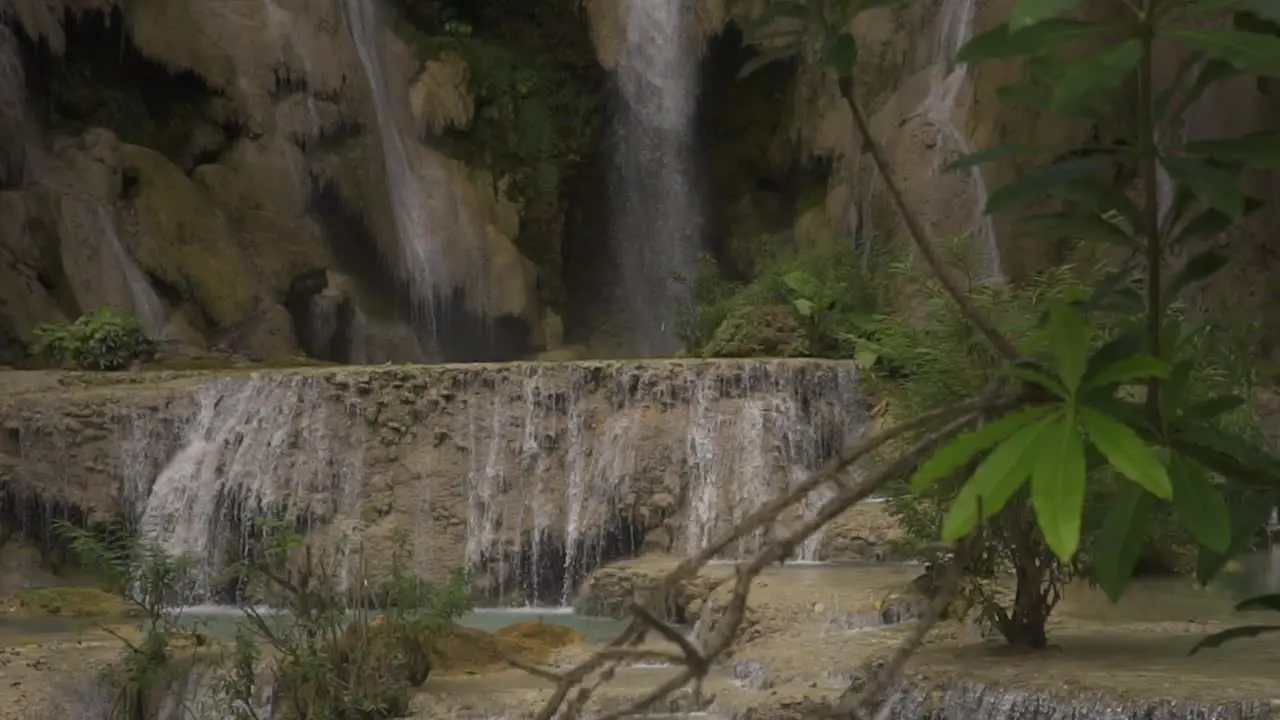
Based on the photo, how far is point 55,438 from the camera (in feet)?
38.0

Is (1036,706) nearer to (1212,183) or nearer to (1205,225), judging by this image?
(1205,225)

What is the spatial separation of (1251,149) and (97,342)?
46.9 ft

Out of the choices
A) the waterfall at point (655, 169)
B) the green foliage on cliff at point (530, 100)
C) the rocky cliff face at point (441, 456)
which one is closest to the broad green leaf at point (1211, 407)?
the rocky cliff face at point (441, 456)

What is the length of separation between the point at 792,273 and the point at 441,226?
5221mm

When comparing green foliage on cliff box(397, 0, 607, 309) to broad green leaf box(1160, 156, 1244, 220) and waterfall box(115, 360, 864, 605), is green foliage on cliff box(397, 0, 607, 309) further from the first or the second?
broad green leaf box(1160, 156, 1244, 220)

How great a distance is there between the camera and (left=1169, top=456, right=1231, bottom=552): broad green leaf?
1055 millimetres

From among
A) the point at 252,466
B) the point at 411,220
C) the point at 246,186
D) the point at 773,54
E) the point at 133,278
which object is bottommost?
the point at 252,466

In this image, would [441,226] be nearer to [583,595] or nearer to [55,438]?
[55,438]

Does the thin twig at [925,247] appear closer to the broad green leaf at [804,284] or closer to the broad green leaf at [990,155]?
the broad green leaf at [990,155]

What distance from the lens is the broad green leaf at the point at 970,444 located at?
1022 mm

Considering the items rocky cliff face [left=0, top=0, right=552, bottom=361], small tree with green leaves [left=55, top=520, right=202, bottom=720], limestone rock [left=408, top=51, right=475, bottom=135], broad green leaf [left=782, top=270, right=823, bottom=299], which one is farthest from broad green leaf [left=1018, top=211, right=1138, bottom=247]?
limestone rock [left=408, top=51, right=475, bottom=135]

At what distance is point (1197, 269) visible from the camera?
1328 mm

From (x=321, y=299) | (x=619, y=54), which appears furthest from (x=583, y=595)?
(x=619, y=54)

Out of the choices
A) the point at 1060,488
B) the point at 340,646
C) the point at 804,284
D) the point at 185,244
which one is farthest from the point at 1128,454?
the point at 185,244
